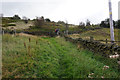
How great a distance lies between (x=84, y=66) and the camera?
4.18 m

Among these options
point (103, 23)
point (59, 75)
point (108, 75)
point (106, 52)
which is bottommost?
point (59, 75)

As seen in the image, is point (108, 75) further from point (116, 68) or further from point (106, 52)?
point (106, 52)

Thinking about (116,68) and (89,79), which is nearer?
(89,79)

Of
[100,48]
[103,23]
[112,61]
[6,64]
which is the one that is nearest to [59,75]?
[6,64]

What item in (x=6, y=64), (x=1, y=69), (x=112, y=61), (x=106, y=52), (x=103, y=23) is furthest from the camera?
(x=103, y=23)

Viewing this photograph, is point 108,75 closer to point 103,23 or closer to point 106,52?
point 106,52

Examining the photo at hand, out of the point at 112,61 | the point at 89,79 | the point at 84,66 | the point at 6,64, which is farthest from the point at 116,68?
the point at 6,64

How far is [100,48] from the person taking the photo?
6.41m

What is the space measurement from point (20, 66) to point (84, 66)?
2814 mm

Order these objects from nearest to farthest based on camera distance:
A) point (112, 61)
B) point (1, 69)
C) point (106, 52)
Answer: point (1, 69), point (112, 61), point (106, 52)

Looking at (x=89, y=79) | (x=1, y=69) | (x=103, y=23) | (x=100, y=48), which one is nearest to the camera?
(x=89, y=79)

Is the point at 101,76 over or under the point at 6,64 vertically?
under

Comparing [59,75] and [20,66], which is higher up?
[20,66]

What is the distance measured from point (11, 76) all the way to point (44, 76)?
1202 mm
